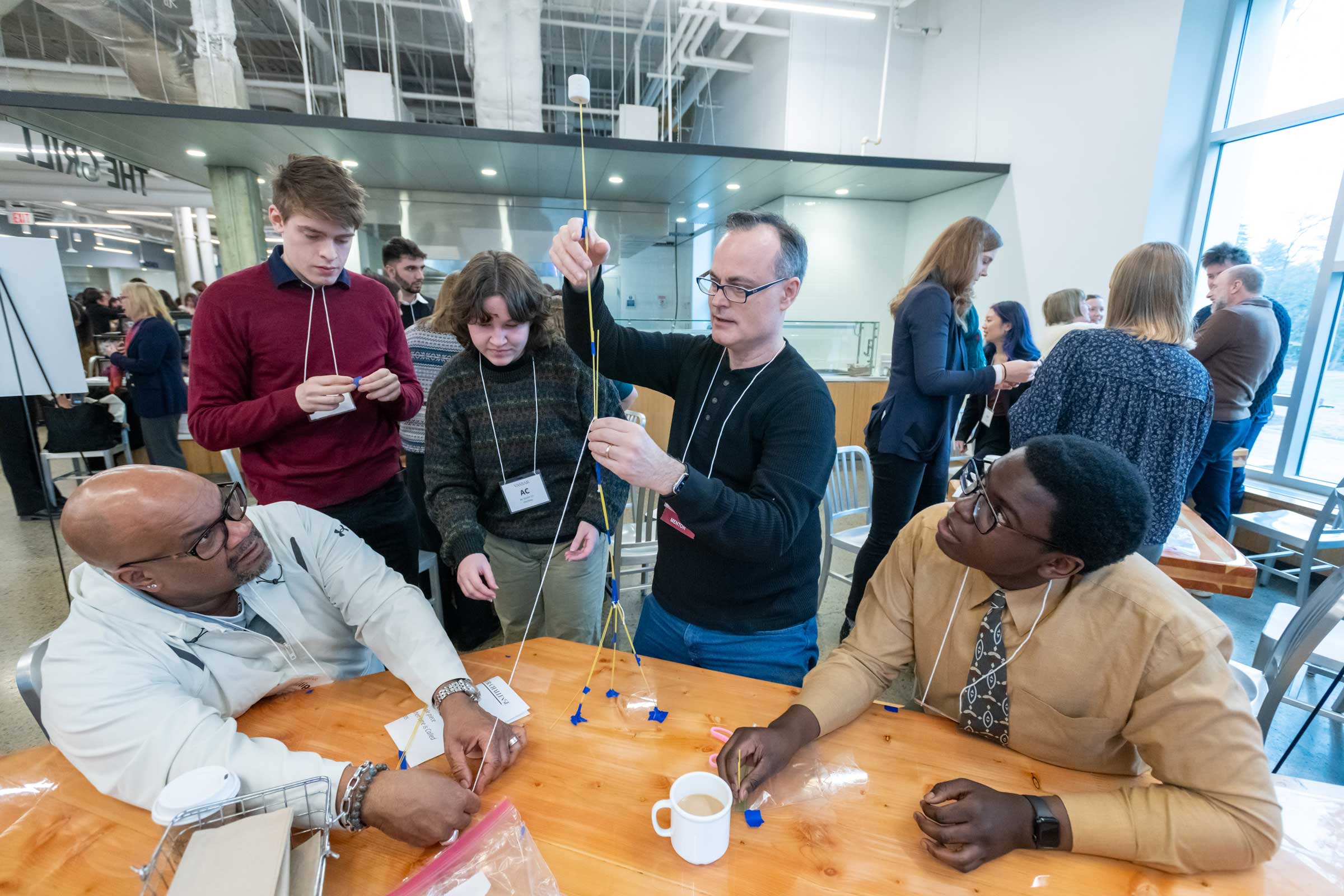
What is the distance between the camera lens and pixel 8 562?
3.74 meters

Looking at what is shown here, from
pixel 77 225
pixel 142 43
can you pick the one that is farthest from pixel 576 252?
pixel 77 225

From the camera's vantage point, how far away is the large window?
3.88 meters

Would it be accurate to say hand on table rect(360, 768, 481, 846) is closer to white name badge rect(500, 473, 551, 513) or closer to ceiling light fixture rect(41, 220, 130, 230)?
white name badge rect(500, 473, 551, 513)

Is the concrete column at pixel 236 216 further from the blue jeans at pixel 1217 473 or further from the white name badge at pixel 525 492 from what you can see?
the blue jeans at pixel 1217 473

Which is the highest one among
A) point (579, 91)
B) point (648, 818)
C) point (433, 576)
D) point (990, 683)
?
point (579, 91)

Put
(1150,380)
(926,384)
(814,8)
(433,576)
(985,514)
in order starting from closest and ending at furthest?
(985,514), (1150,380), (926,384), (433,576), (814,8)

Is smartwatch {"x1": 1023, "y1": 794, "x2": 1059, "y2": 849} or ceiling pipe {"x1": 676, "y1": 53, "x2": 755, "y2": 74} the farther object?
ceiling pipe {"x1": 676, "y1": 53, "x2": 755, "y2": 74}

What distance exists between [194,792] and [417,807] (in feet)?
0.94

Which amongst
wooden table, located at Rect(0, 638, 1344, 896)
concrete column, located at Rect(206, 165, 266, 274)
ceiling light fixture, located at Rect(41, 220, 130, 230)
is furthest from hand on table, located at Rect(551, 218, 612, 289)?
ceiling light fixture, located at Rect(41, 220, 130, 230)

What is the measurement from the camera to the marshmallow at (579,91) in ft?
3.53

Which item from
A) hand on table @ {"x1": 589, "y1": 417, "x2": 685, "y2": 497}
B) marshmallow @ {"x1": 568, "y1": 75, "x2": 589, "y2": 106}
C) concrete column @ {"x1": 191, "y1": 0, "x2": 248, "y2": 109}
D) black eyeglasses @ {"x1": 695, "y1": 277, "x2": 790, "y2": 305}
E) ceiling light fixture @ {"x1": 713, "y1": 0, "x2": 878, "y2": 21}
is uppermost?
ceiling light fixture @ {"x1": 713, "y1": 0, "x2": 878, "y2": 21}

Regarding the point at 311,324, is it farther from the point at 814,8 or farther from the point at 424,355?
the point at 814,8

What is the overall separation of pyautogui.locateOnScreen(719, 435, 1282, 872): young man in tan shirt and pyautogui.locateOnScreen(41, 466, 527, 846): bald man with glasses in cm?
49

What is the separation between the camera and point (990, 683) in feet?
3.61
